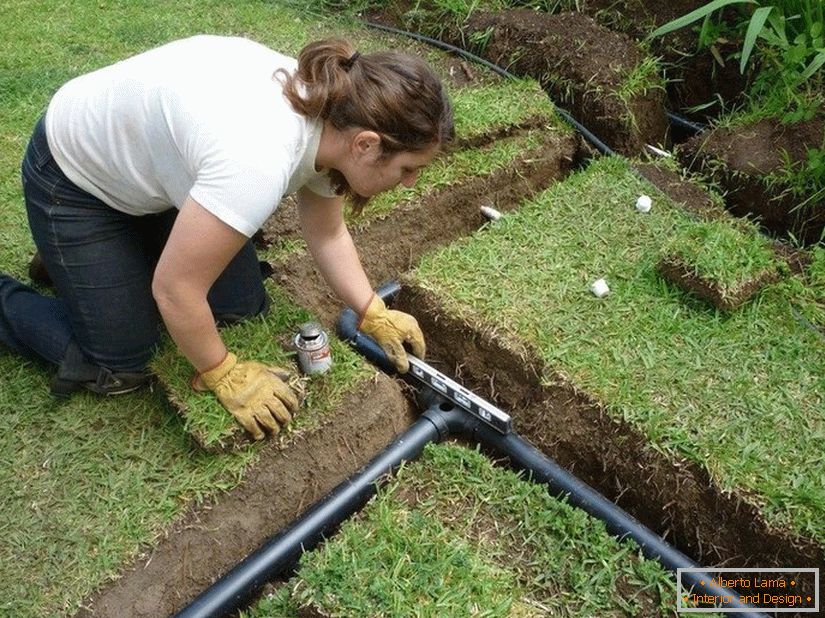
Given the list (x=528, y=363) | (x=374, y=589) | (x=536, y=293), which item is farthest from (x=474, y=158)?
(x=374, y=589)

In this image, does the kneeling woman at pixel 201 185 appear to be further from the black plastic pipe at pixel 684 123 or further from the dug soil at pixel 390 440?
the black plastic pipe at pixel 684 123

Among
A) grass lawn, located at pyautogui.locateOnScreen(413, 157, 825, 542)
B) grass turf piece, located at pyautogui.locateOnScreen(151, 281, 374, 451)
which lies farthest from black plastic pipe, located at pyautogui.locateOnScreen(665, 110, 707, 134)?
grass turf piece, located at pyautogui.locateOnScreen(151, 281, 374, 451)

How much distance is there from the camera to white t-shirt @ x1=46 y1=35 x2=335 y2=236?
1.69 meters

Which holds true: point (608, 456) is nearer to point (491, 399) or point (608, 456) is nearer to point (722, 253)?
point (491, 399)

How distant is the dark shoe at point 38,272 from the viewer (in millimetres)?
2771

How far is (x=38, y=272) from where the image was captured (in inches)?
111

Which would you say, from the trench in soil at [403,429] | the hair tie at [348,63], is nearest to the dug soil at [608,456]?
the trench in soil at [403,429]

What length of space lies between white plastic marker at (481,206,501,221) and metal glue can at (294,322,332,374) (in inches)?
48.5

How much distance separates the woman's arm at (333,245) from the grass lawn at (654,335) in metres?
0.44

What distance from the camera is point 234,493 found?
2203mm

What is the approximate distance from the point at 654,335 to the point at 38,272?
2328 mm

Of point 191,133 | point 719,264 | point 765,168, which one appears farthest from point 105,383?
point 765,168

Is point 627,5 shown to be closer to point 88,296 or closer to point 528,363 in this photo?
point 528,363

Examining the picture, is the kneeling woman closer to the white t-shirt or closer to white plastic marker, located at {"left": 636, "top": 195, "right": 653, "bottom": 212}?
the white t-shirt
